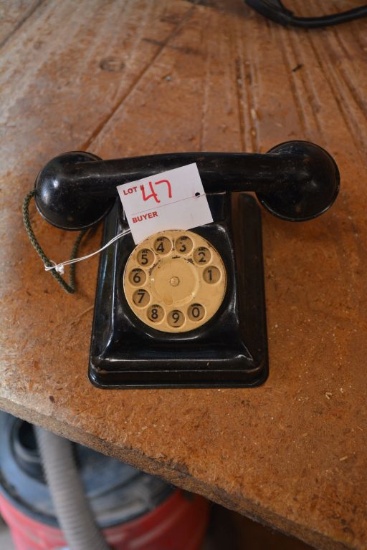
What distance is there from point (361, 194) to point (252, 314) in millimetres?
315

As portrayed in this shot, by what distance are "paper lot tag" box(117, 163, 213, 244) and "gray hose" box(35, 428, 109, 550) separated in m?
0.39

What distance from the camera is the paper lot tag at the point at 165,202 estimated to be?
0.58 m

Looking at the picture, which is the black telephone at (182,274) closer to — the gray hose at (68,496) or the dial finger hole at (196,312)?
the dial finger hole at (196,312)

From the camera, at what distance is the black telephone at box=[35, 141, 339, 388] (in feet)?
1.92

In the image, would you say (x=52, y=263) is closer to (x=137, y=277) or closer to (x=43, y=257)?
(x=43, y=257)

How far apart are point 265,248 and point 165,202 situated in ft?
0.69

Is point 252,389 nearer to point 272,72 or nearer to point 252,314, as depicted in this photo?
point 252,314

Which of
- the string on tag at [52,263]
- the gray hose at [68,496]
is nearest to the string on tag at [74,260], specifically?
the string on tag at [52,263]

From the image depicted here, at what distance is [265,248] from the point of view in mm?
736

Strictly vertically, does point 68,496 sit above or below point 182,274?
below

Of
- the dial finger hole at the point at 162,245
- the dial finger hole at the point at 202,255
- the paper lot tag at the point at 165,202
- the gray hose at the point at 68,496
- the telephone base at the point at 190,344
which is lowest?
the gray hose at the point at 68,496

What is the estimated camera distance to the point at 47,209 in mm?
621

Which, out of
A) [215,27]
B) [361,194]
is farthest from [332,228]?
[215,27]

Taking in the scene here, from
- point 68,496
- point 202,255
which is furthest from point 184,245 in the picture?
point 68,496
